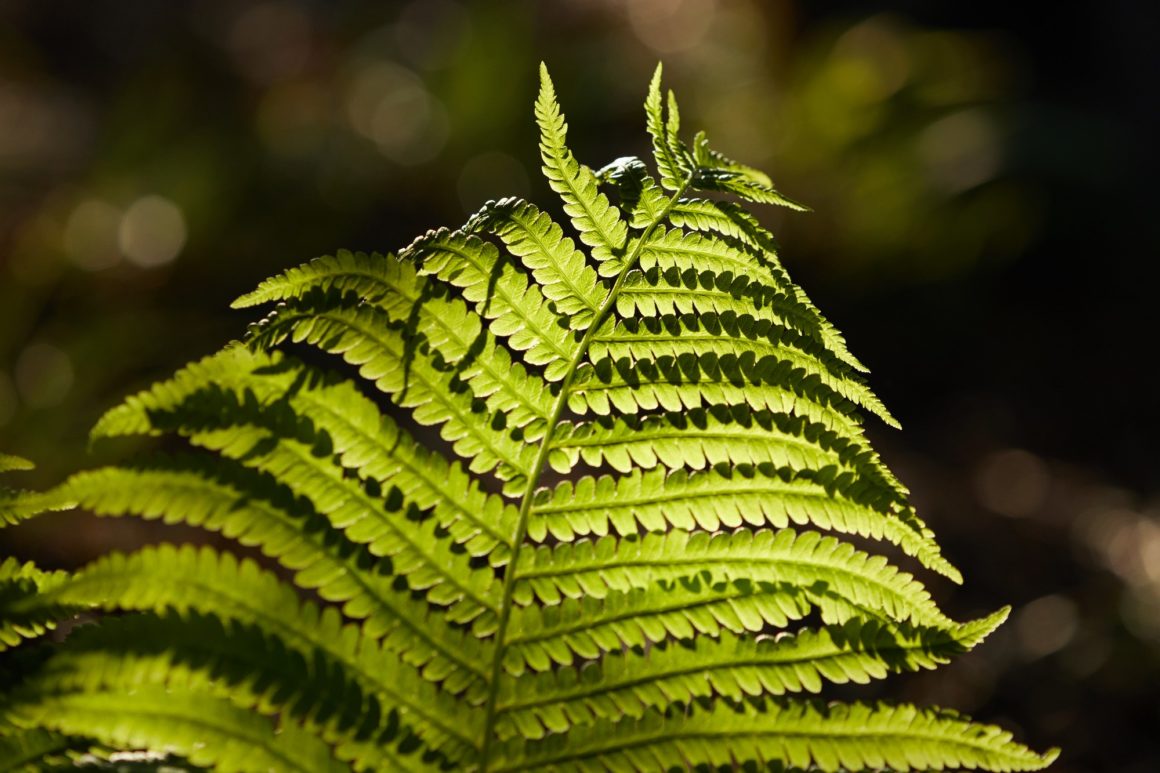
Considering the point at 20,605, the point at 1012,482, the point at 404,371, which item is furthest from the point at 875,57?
the point at 20,605

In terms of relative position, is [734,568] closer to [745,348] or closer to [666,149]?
[745,348]

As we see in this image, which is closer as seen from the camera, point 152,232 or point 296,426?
point 296,426

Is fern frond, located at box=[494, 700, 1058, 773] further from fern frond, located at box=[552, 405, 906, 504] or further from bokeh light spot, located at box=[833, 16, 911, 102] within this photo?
bokeh light spot, located at box=[833, 16, 911, 102]

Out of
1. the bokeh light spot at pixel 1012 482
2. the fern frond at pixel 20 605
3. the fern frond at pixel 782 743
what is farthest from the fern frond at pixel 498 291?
the bokeh light spot at pixel 1012 482

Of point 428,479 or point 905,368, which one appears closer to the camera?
point 428,479

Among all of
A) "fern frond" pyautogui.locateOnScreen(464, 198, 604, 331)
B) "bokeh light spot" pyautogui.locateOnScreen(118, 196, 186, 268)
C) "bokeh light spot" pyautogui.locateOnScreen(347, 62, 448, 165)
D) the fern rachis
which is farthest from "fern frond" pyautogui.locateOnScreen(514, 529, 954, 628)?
"bokeh light spot" pyautogui.locateOnScreen(347, 62, 448, 165)

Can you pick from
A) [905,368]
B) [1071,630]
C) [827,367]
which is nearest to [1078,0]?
[905,368]

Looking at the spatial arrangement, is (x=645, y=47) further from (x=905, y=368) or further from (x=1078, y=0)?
(x=1078, y=0)
